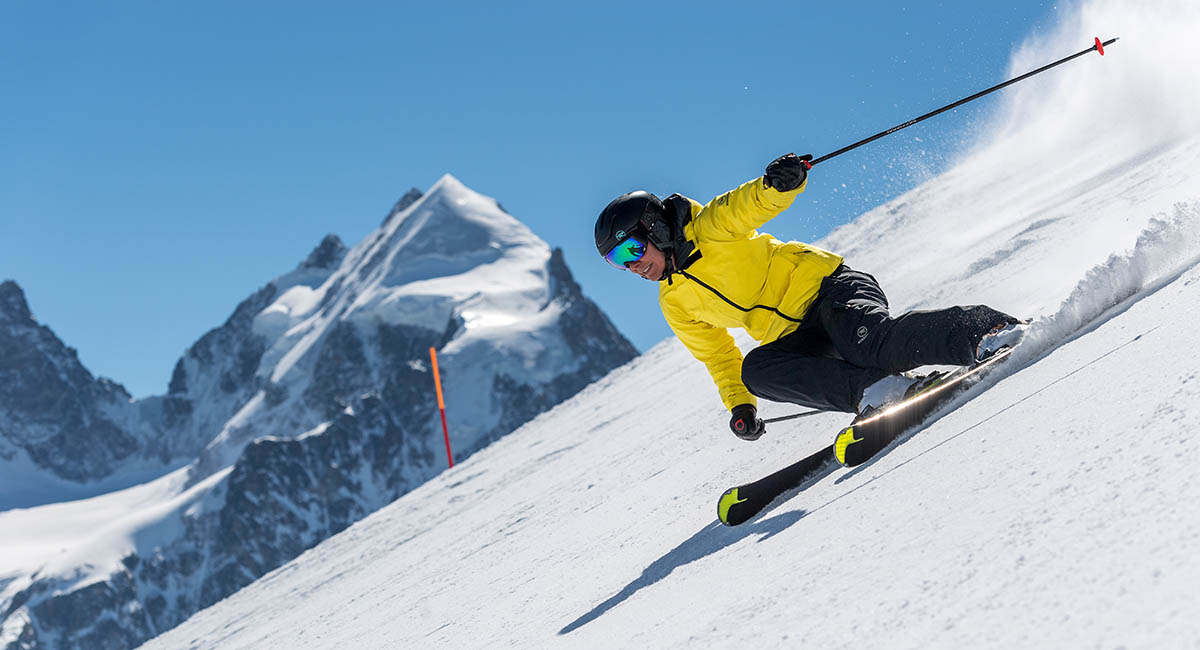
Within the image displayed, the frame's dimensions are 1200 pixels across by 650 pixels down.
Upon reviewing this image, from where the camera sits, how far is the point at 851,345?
4.18m

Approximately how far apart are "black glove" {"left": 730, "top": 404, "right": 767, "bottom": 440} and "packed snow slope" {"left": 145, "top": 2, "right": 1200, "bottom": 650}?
0.41 metres

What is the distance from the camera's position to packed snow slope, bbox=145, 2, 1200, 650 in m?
1.65

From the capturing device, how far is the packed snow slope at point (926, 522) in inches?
64.8

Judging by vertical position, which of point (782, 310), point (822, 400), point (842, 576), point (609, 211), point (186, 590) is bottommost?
point (842, 576)

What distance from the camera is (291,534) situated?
7628 inches

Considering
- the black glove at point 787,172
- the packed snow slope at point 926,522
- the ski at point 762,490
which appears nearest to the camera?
the packed snow slope at point 926,522

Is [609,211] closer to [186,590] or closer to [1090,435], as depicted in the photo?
[1090,435]

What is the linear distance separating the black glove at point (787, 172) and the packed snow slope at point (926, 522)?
43.1 inches

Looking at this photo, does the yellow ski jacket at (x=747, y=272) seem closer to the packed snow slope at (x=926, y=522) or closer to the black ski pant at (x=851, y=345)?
the black ski pant at (x=851, y=345)

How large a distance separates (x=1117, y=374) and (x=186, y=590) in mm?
203252

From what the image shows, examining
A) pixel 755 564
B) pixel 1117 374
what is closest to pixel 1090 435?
pixel 1117 374

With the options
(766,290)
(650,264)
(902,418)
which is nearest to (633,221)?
(650,264)

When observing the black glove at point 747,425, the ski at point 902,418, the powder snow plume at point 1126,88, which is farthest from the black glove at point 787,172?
the powder snow plume at point 1126,88

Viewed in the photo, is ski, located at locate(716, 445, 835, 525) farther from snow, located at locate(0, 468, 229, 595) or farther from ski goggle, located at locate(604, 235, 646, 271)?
snow, located at locate(0, 468, 229, 595)
